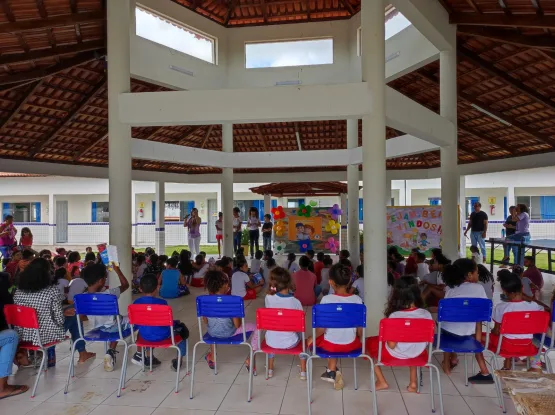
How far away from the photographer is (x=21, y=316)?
381 cm

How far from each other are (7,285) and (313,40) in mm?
8754

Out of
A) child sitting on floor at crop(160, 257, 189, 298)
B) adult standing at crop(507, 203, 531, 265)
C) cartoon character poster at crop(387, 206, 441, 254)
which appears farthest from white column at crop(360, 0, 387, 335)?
cartoon character poster at crop(387, 206, 441, 254)

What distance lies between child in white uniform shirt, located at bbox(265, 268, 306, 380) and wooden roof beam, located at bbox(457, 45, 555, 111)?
270 inches

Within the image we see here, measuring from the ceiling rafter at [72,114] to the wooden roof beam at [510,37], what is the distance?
7.81 m

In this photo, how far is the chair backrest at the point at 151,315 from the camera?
3768 mm

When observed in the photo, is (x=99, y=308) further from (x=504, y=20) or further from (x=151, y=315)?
(x=504, y=20)

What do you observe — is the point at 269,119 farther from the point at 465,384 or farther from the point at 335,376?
the point at 465,384

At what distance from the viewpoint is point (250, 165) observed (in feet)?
35.7

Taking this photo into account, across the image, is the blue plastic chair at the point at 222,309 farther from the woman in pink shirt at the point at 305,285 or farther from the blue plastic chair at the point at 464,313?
the woman in pink shirt at the point at 305,285

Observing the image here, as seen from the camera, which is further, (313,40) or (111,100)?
(313,40)

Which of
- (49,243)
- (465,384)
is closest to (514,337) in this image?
(465,384)

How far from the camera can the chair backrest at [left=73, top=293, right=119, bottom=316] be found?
3975 mm

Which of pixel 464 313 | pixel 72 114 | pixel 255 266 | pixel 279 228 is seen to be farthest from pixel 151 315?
pixel 279 228

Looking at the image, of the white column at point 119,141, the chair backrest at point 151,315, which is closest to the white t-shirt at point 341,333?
the chair backrest at point 151,315
